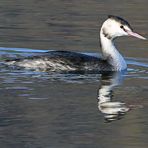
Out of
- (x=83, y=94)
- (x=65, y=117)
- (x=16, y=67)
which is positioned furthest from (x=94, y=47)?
(x=65, y=117)

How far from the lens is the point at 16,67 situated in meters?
14.5

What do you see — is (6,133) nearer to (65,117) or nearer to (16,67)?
(65,117)

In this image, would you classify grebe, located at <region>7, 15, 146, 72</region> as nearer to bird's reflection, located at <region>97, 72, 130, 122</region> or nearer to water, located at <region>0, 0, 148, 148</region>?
water, located at <region>0, 0, 148, 148</region>

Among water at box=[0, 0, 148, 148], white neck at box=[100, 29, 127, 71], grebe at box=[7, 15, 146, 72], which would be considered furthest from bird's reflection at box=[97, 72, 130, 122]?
white neck at box=[100, 29, 127, 71]

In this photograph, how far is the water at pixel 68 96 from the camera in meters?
10.1

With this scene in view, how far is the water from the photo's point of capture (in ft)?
33.2

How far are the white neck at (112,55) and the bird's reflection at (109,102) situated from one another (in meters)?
0.62

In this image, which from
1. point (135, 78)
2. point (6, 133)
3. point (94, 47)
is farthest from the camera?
point (94, 47)

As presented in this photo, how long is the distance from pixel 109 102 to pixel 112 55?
3454 mm

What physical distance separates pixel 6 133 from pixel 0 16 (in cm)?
A: 1152

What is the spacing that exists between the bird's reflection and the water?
0.04 feet

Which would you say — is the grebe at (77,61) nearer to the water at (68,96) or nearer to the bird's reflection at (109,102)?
the water at (68,96)

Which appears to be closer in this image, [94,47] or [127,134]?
[127,134]

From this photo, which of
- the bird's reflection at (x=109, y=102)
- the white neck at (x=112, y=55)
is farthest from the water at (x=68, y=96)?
the white neck at (x=112, y=55)
